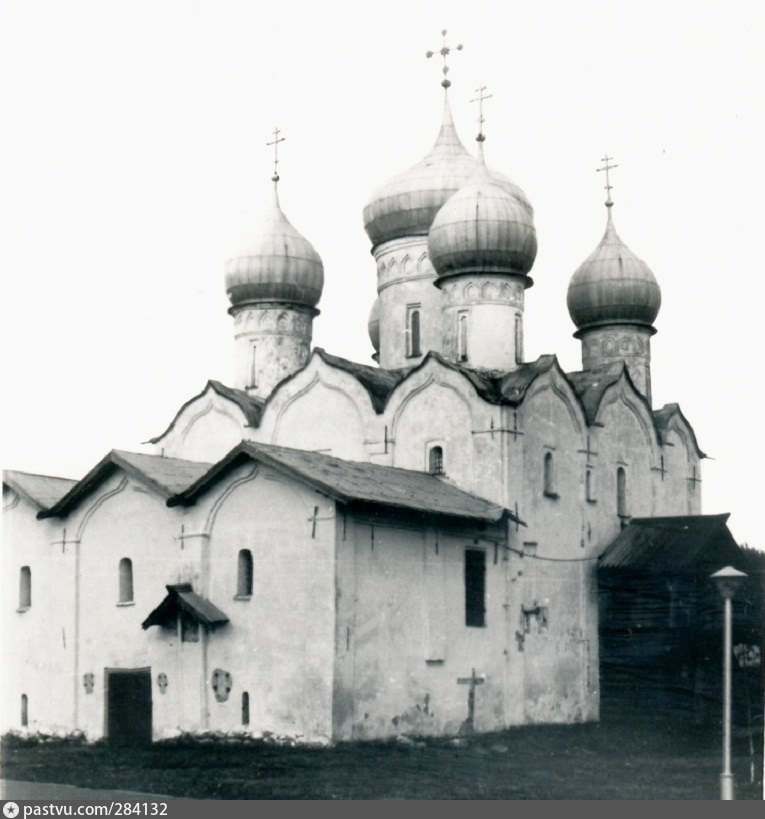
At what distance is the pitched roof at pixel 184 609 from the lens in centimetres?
2175

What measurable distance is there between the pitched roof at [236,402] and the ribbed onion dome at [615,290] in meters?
7.44

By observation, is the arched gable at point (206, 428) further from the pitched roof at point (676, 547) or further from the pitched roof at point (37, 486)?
the pitched roof at point (676, 547)

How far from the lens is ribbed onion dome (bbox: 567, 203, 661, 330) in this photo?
3111cm

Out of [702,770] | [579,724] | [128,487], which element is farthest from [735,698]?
[128,487]

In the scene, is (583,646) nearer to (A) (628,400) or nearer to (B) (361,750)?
(A) (628,400)

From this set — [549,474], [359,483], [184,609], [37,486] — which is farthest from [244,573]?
[549,474]

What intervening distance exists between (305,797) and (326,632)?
4.71 meters

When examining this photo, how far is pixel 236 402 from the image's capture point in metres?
28.8

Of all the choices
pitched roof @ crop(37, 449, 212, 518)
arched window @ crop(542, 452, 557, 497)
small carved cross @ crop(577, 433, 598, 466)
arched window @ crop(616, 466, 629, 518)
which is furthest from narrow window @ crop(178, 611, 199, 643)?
arched window @ crop(616, 466, 629, 518)

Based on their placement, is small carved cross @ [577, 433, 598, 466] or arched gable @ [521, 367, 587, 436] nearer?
arched gable @ [521, 367, 587, 436]

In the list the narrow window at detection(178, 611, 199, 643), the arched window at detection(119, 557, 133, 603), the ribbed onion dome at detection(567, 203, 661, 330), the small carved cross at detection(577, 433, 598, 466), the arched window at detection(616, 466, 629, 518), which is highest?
the ribbed onion dome at detection(567, 203, 661, 330)

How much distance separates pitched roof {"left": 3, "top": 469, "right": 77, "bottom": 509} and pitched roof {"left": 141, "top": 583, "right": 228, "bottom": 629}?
347 centimetres

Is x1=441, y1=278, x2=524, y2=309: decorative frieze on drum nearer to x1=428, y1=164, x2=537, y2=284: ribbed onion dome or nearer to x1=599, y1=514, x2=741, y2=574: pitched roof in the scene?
x1=428, y1=164, x2=537, y2=284: ribbed onion dome

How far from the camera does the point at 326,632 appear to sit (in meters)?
20.7
